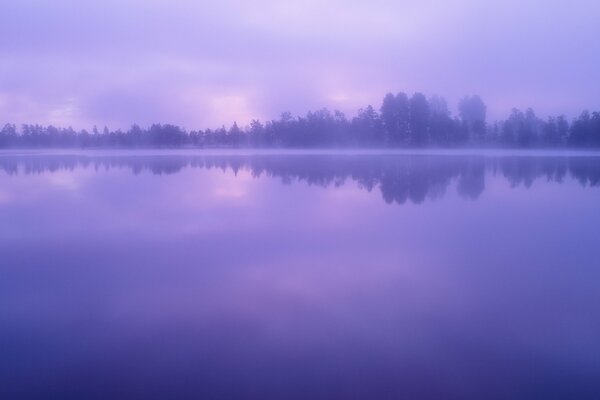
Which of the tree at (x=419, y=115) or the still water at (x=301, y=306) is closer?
the still water at (x=301, y=306)

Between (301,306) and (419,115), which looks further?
(419,115)

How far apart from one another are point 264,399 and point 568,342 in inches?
92.5

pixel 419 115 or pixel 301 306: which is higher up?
pixel 419 115

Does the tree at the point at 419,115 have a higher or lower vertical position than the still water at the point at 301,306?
higher

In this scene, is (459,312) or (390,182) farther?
(390,182)

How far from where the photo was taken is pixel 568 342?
368 centimetres

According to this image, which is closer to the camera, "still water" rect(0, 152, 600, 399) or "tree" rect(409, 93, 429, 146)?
"still water" rect(0, 152, 600, 399)

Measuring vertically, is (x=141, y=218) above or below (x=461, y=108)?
below

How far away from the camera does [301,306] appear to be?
172 inches

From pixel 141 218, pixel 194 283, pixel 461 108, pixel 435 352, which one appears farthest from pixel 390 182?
pixel 461 108

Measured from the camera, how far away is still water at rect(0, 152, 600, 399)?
10.4 feet

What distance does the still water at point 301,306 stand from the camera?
3.17 m

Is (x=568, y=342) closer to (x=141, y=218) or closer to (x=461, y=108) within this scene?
(x=141, y=218)

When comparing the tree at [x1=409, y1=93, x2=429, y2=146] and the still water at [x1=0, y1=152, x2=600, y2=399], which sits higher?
the tree at [x1=409, y1=93, x2=429, y2=146]
